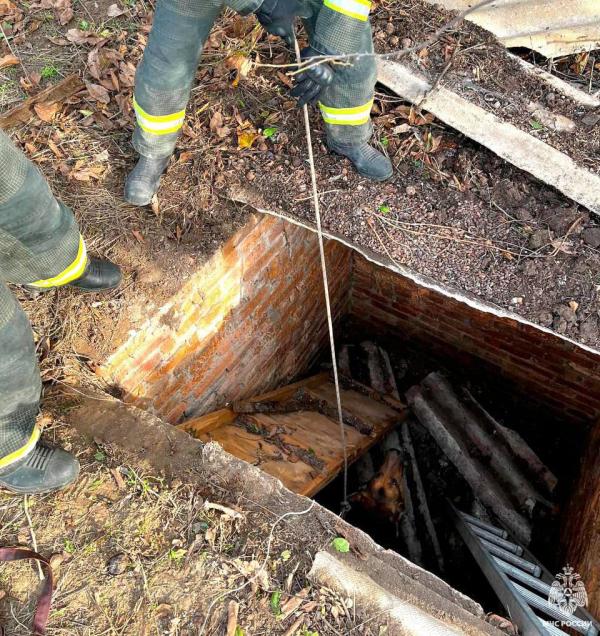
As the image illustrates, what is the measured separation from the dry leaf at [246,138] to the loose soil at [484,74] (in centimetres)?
84

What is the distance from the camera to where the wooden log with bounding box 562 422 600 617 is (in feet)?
8.81

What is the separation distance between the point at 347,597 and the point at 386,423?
2039 mm

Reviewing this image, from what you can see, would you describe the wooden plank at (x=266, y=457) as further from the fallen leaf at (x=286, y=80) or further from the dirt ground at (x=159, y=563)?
the fallen leaf at (x=286, y=80)

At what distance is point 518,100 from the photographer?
9.83ft

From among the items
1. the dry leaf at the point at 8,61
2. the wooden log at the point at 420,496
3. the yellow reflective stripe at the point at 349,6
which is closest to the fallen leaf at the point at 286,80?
the yellow reflective stripe at the point at 349,6

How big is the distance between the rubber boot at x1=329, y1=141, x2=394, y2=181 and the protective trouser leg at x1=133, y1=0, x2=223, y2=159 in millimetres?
857

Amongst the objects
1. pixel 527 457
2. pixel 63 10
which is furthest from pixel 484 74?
pixel 63 10

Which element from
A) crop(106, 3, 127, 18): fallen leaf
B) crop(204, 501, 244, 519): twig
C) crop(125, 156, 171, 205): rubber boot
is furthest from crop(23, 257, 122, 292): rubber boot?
crop(106, 3, 127, 18): fallen leaf

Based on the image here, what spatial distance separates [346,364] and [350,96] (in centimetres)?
259

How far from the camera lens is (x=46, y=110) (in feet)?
11.0

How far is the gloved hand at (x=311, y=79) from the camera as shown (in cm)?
234

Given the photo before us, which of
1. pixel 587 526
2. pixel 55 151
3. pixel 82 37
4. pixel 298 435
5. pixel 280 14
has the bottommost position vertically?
pixel 298 435

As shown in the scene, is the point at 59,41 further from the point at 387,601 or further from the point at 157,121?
the point at 387,601

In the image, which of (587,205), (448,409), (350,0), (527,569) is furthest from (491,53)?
(527,569)
